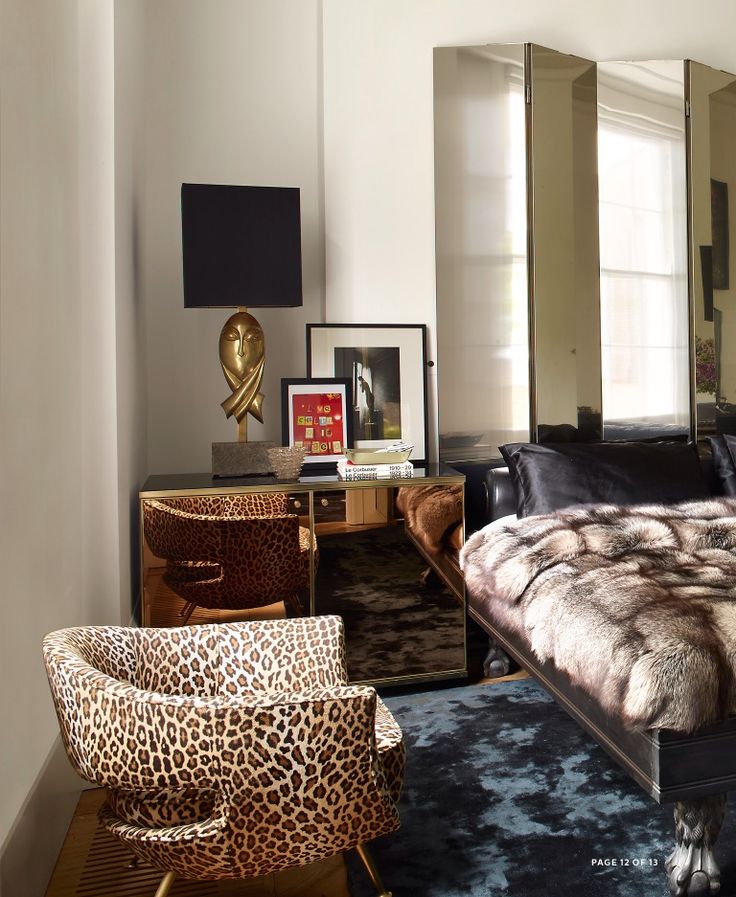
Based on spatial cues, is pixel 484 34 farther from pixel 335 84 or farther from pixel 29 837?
pixel 29 837

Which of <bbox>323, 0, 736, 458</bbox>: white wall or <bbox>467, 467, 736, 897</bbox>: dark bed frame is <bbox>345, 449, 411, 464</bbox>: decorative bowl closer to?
<bbox>323, 0, 736, 458</bbox>: white wall

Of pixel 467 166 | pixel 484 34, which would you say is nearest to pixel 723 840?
pixel 467 166

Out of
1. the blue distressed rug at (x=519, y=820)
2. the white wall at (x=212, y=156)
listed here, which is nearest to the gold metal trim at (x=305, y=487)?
the white wall at (x=212, y=156)

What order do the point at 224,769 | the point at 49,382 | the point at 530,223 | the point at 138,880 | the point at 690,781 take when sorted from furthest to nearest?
the point at 530,223
the point at 49,382
the point at 138,880
the point at 690,781
the point at 224,769

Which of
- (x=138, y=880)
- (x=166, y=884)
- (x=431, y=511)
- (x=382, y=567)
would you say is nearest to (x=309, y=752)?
(x=166, y=884)

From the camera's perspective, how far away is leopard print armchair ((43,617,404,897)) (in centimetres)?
118

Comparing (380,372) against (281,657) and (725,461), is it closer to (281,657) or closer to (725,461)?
(725,461)

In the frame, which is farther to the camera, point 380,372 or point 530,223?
point 530,223

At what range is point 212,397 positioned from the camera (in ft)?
10.8

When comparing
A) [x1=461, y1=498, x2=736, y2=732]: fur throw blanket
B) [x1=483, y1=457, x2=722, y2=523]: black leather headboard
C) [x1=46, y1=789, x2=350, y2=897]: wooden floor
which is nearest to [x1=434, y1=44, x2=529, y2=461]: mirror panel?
[x1=483, y1=457, x2=722, y2=523]: black leather headboard

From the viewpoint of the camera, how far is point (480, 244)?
135 inches

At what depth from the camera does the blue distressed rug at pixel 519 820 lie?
170 centimetres

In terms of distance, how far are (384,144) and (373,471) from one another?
1.55 m

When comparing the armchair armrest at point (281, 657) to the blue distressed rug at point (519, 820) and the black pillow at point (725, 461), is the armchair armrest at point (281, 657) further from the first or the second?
the black pillow at point (725, 461)
